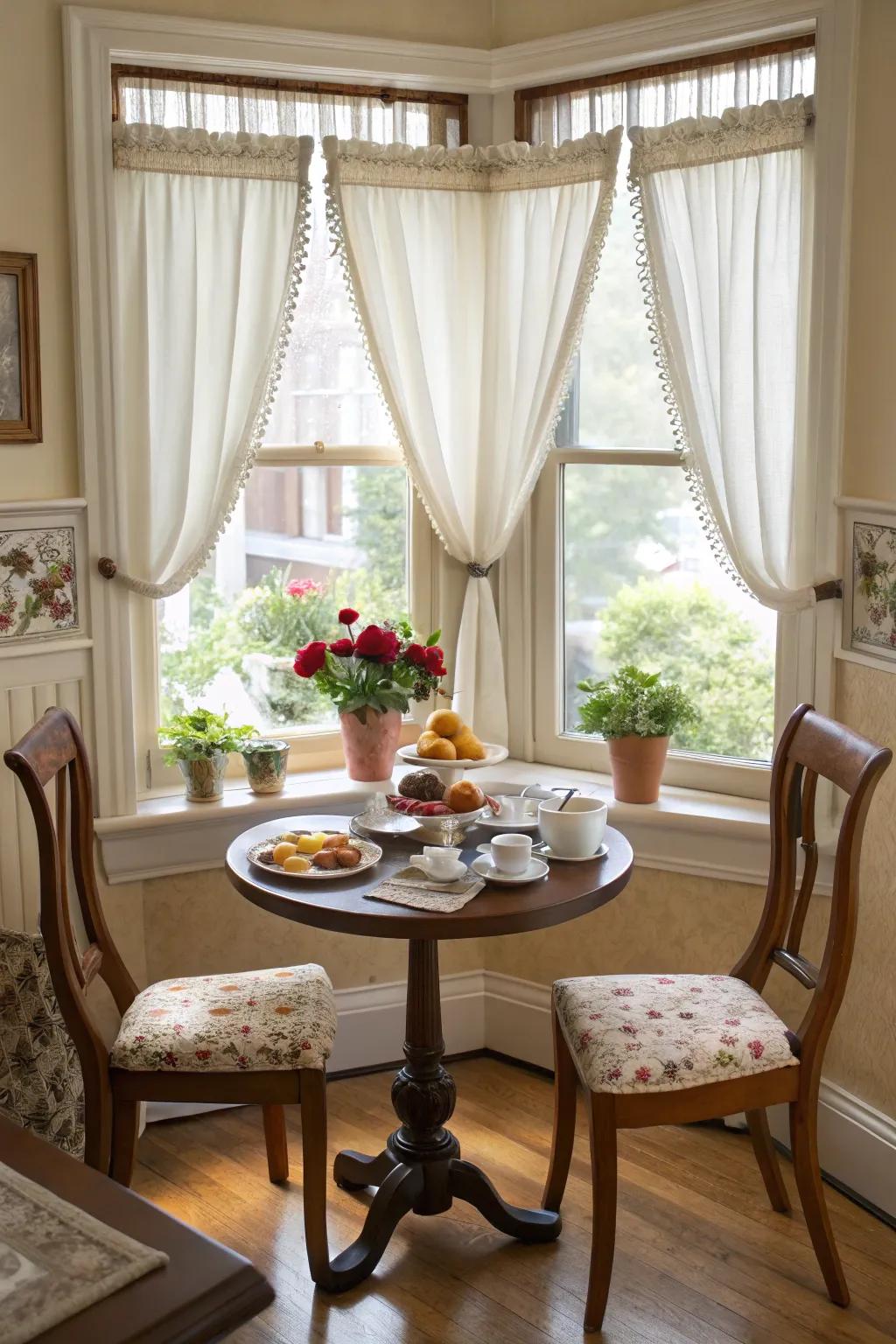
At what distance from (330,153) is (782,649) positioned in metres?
1.51

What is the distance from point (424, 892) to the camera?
7.45ft

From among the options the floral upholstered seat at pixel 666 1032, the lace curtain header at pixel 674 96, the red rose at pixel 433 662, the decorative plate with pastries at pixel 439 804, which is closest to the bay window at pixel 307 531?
the lace curtain header at pixel 674 96

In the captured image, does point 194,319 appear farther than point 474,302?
No

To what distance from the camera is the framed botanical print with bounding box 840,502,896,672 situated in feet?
8.54

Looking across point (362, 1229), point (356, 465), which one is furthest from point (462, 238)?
point (362, 1229)

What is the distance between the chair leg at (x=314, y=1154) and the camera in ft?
7.55

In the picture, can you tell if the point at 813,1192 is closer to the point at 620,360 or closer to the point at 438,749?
the point at 438,749

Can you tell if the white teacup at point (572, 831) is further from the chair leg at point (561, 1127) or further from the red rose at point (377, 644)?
the red rose at point (377, 644)

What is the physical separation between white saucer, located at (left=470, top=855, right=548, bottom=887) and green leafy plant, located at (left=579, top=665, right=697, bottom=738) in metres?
0.71

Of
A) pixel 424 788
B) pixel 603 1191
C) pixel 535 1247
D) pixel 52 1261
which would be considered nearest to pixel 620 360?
pixel 424 788

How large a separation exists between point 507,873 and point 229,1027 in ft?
1.86

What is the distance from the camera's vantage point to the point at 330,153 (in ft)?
9.78

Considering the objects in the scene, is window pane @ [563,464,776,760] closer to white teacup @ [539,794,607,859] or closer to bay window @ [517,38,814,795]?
bay window @ [517,38,814,795]

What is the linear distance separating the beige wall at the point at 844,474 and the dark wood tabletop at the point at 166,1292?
5.57ft
